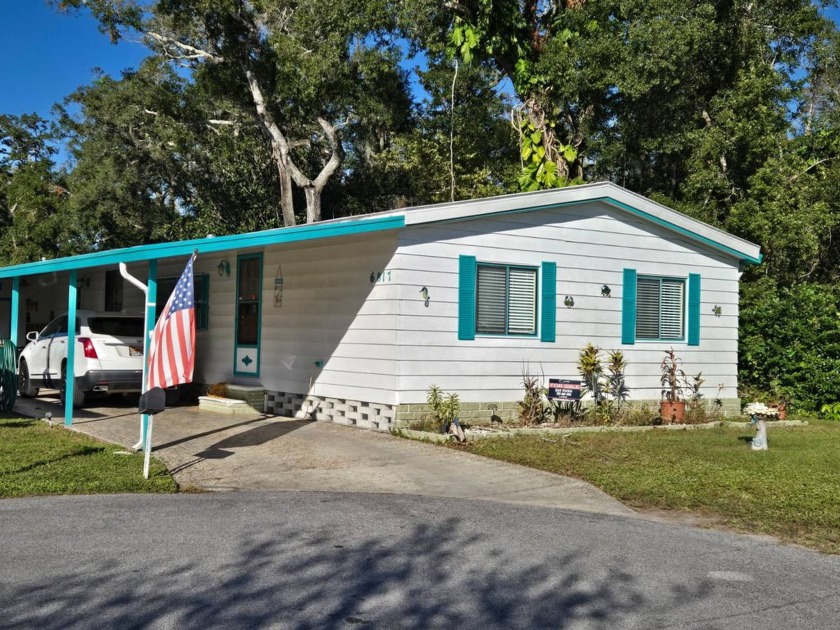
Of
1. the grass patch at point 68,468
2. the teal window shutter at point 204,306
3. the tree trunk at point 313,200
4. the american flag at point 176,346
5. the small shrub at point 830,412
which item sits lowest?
Result: the grass patch at point 68,468

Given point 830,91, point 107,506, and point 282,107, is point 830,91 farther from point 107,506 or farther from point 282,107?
point 107,506

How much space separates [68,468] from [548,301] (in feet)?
24.4

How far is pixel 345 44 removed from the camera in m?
→ 25.0

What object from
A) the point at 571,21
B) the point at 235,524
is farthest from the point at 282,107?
the point at 235,524

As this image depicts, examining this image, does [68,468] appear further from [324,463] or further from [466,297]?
[466,297]

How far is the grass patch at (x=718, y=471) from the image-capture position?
25.0 ft

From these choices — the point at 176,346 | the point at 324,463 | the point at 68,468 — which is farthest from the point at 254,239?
the point at 68,468

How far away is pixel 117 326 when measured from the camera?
1423 cm

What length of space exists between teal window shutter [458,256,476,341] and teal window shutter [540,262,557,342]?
1.41 meters

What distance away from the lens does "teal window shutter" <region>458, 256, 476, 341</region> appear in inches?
488

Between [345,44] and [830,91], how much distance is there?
729 inches

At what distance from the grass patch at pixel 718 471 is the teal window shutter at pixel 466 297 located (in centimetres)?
175

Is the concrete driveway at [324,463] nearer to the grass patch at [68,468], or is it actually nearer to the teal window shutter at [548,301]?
the grass patch at [68,468]

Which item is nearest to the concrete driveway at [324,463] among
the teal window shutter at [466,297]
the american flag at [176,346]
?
the american flag at [176,346]
